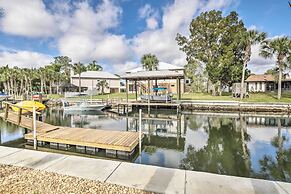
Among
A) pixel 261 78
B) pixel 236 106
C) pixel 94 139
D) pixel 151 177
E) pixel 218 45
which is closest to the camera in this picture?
pixel 151 177

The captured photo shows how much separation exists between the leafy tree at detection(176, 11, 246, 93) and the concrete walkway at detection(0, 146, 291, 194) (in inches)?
1074

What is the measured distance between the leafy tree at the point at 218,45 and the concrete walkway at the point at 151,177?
27.3 meters

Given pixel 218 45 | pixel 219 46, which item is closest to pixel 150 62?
pixel 218 45

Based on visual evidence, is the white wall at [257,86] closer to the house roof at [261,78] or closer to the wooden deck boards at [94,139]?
the house roof at [261,78]

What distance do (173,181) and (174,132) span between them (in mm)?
7937

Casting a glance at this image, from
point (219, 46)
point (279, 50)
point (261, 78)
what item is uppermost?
point (219, 46)

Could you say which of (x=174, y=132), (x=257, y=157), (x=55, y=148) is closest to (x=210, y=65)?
(x=174, y=132)

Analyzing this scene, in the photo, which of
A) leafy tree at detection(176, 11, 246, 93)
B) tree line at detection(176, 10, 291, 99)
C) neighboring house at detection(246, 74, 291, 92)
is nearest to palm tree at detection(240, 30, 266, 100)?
tree line at detection(176, 10, 291, 99)

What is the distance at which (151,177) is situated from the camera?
12.8 feet

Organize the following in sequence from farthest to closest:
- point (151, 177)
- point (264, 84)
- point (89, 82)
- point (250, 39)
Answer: point (89, 82) → point (264, 84) → point (250, 39) → point (151, 177)

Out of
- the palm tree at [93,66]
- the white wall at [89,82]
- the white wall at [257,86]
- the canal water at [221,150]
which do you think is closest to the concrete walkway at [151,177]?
the canal water at [221,150]

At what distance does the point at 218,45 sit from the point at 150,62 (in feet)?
53.2

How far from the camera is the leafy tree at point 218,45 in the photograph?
28.6m

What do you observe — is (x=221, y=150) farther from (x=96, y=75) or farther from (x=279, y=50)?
(x=96, y=75)
